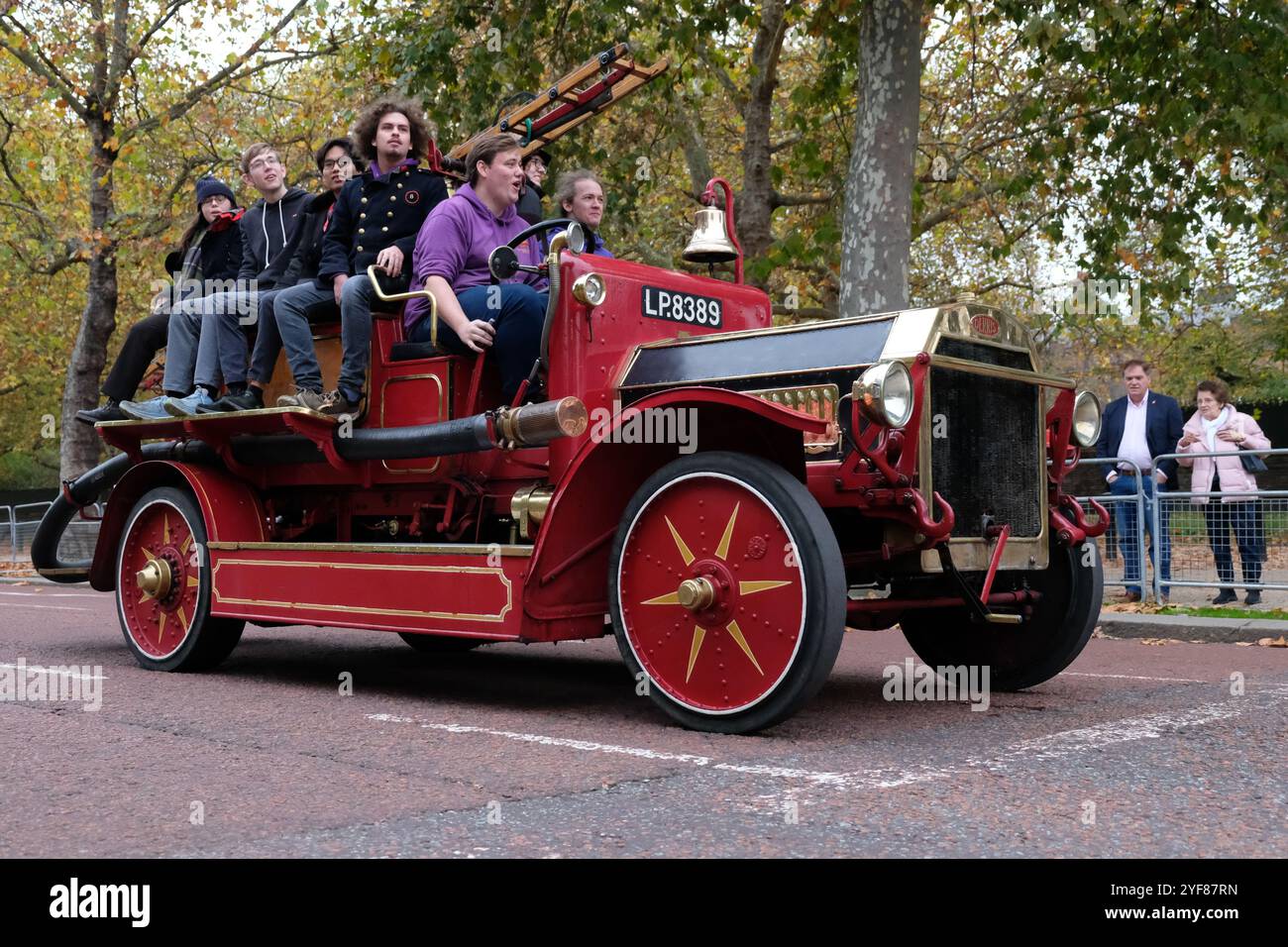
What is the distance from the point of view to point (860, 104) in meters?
12.5

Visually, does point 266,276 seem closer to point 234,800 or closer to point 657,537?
point 657,537

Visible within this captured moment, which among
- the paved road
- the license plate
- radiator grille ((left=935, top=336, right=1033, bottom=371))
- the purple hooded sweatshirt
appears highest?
the purple hooded sweatshirt

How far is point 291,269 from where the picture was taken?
781 centimetres

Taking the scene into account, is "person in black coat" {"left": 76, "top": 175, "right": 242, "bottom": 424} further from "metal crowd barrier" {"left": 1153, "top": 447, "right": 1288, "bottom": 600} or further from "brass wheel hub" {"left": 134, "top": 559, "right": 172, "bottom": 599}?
"metal crowd barrier" {"left": 1153, "top": 447, "right": 1288, "bottom": 600}

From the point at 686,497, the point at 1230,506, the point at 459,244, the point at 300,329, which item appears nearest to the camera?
the point at 686,497

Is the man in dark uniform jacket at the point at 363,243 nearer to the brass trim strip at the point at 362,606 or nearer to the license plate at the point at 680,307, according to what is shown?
the brass trim strip at the point at 362,606

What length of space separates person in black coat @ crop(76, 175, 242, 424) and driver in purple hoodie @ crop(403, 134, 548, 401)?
1998 mm

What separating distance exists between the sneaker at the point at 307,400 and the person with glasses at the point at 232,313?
924mm

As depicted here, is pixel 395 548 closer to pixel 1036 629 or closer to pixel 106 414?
pixel 106 414

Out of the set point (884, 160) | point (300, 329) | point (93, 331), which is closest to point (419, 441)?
point (300, 329)

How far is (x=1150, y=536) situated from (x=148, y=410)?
749 cm

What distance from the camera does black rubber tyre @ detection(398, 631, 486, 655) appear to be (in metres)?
8.70

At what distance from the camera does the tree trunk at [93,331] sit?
22688 millimetres

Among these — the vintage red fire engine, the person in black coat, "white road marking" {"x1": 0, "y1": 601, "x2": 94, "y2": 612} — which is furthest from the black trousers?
"white road marking" {"x1": 0, "y1": 601, "x2": 94, "y2": 612}
